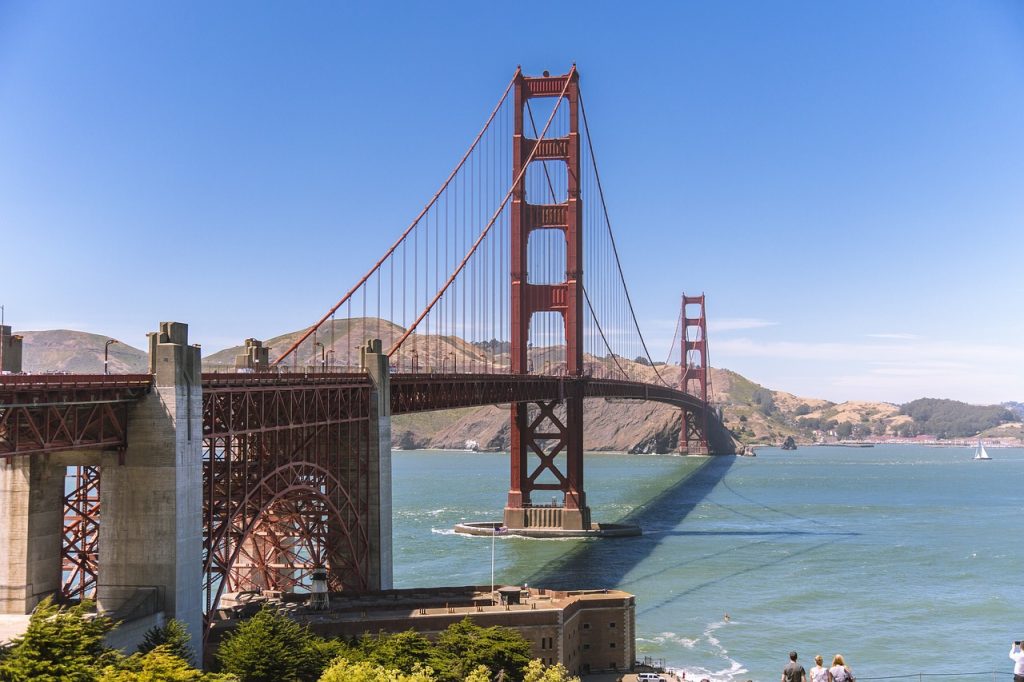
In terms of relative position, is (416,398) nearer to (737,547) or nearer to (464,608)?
(464,608)

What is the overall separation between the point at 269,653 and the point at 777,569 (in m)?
36.6

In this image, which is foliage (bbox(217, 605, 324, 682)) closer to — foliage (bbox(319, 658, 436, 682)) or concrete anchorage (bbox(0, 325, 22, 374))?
foliage (bbox(319, 658, 436, 682))

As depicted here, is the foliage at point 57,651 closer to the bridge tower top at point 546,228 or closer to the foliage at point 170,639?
the foliage at point 170,639

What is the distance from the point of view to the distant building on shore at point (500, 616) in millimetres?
32594

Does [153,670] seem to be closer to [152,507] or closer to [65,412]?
[152,507]

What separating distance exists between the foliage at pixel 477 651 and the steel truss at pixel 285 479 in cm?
656

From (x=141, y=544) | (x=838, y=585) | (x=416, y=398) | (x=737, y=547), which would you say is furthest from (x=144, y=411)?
(x=737, y=547)

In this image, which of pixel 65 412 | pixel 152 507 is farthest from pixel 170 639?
pixel 65 412

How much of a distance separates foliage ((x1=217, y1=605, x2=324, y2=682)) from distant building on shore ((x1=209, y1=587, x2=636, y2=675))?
1961 mm

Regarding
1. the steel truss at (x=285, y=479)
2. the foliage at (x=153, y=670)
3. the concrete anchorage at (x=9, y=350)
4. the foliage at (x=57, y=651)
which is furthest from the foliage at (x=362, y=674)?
the concrete anchorage at (x=9, y=350)

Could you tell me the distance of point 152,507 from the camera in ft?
84.2

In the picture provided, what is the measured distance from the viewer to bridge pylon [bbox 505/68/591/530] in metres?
70.1

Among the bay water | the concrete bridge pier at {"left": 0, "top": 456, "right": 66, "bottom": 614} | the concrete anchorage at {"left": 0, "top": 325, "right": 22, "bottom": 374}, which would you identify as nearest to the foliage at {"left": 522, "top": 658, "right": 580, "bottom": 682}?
the bay water

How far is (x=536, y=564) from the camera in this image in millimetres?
56594
